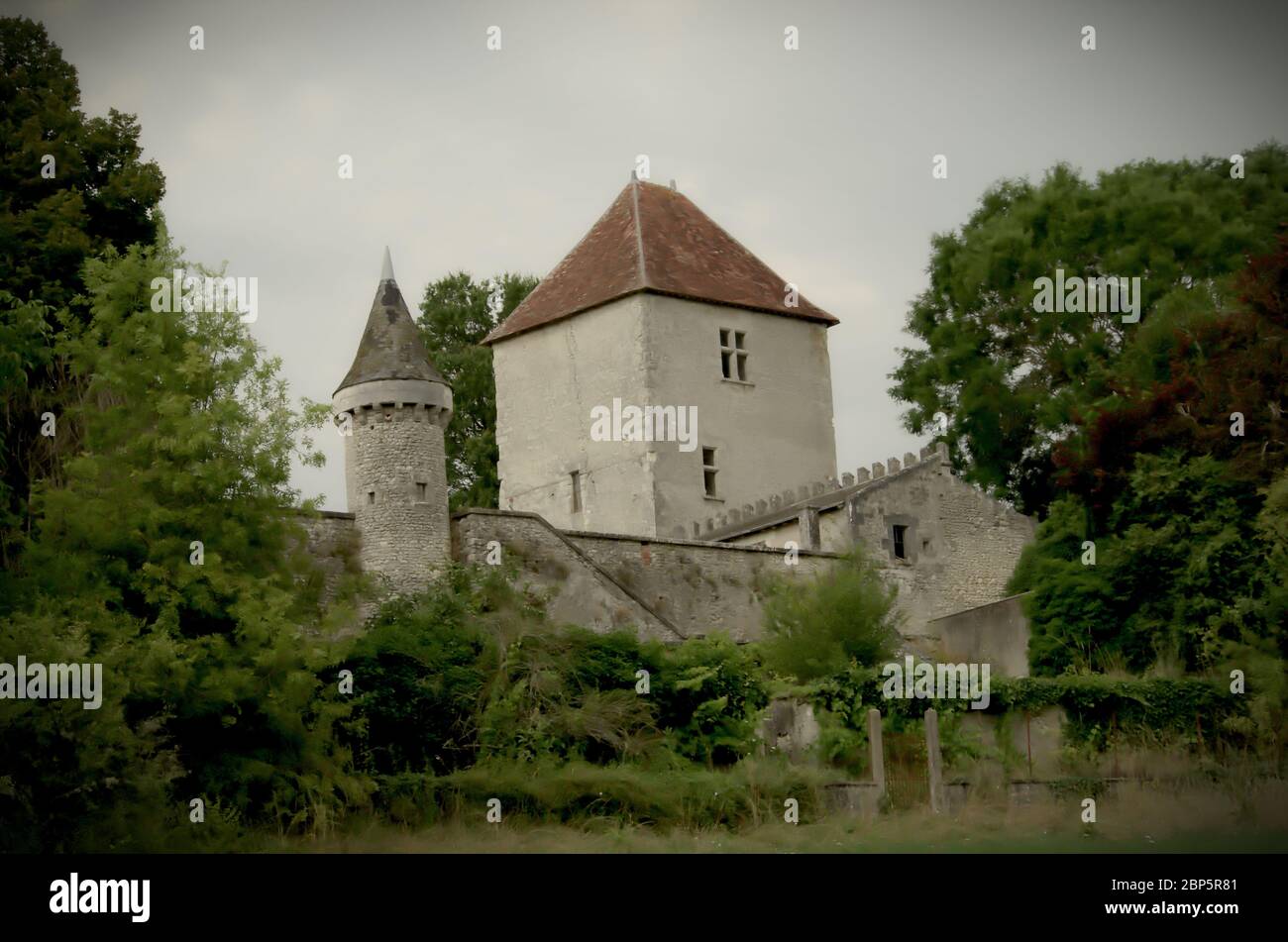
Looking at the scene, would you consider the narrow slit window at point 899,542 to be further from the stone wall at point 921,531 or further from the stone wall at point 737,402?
the stone wall at point 737,402

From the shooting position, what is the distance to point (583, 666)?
25.9m

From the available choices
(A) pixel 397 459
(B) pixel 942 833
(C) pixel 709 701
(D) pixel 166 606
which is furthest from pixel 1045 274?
(D) pixel 166 606

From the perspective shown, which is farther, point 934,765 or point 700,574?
point 700,574

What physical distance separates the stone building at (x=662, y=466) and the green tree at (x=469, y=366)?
24.5 feet

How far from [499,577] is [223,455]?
24.6 feet

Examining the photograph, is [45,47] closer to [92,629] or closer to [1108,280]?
[92,629]

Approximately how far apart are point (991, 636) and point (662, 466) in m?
9.43

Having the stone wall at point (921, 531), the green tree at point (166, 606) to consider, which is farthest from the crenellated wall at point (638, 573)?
the green tree at point (166, 606)

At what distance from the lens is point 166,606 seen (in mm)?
21906

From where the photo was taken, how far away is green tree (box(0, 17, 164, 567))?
92.3ft

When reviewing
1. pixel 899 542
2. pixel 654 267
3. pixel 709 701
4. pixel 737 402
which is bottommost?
pixel 709 701

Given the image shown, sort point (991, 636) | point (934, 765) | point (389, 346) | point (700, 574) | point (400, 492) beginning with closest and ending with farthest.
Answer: point (934, 765) < point (400, 492) < point (389, 346) < point (700, 574) < point (991, 636)

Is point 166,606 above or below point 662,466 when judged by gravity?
below

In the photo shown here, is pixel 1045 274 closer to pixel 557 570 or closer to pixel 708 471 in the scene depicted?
pixel 708 471
